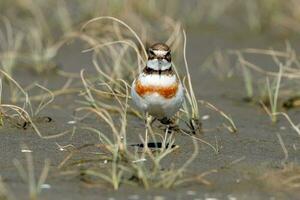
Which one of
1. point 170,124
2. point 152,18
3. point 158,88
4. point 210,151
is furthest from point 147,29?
point 158,88

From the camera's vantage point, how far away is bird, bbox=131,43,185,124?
458cm

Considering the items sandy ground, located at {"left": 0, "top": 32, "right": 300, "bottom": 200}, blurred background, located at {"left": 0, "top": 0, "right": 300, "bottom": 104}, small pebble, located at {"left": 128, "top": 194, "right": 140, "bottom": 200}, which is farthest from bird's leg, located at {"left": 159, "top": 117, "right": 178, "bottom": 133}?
blurred background, located at {"left": 0, "top": 0, "right": 300, "bottom": 104}

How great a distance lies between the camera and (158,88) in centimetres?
458

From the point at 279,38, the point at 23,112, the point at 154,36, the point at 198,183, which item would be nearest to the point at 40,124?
the point at 23,112

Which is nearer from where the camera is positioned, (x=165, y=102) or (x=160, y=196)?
(x=160, y=196)

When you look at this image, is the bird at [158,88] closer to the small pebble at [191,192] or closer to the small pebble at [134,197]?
the small pebble at [191,192]

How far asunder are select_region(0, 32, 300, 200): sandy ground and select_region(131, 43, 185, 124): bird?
0.27m

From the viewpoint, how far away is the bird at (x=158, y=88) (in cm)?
458

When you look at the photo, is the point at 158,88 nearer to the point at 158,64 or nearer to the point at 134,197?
the point at 158,64

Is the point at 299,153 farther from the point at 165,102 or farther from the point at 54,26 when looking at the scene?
the point at 54,26

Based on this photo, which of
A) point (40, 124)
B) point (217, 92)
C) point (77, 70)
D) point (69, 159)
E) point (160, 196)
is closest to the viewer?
point (160, 196)

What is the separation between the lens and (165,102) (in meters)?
4.58

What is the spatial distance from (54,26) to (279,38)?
6.66 feet

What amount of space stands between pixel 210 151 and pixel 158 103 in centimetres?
45
